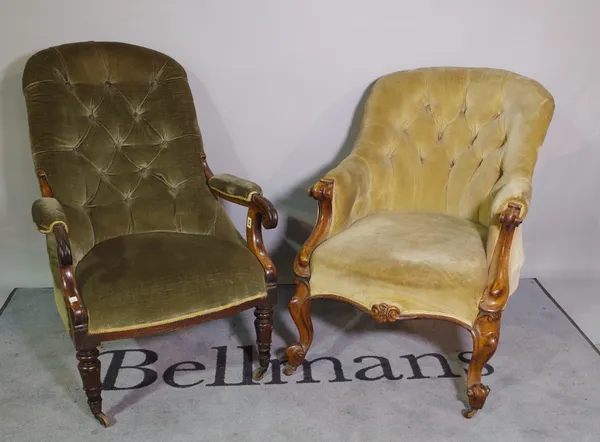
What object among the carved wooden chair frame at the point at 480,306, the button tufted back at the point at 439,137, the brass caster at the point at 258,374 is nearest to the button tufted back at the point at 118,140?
the carved wooden chair frame at the point at 480,306

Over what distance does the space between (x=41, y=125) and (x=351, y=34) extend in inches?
47.6

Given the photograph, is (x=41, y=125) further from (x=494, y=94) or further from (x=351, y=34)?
(x=494, y=94)

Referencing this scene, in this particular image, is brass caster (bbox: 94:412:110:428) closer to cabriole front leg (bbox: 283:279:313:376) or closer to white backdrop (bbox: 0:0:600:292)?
cabriole front leg (bbox: 283:279:313:376)

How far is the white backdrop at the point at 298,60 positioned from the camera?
8.08ft

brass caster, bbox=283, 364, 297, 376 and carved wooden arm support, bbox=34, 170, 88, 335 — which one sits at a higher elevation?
carved wooden arm support, bbox=34, 170, 88, 335

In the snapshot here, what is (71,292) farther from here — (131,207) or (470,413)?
(470,413)

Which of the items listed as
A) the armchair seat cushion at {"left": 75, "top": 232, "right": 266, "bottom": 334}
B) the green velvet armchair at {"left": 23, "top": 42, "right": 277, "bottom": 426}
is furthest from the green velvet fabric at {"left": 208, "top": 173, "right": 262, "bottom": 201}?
the armchair seat cushion at {"left": 75, "top": 232, "right": 266, "bottom": 334}

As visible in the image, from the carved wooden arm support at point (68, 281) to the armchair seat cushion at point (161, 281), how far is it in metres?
0.02

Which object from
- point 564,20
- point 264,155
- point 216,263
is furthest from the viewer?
point 264,155

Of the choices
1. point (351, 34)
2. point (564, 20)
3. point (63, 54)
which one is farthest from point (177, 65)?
point (564, 20)

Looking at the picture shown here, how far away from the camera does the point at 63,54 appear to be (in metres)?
2.23

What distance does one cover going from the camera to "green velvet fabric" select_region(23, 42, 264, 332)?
85.1 inches

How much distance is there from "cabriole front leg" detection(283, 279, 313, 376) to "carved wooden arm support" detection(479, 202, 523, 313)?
568mm

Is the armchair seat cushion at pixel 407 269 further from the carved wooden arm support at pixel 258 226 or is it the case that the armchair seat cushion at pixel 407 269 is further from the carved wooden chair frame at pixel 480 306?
the carved wooden arm support at pixel 258 226
